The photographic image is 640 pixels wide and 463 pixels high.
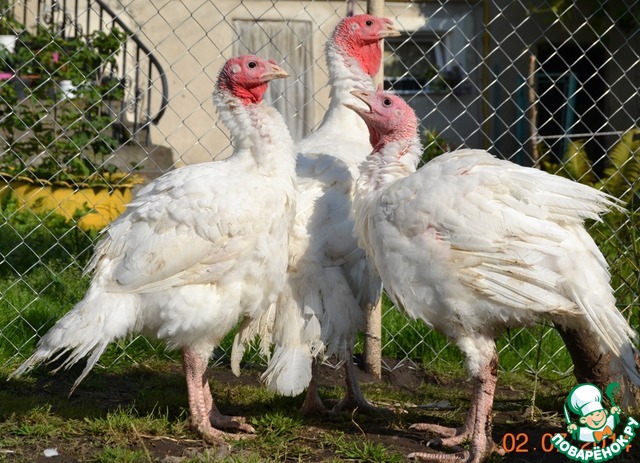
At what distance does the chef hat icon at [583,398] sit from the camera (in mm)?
3922

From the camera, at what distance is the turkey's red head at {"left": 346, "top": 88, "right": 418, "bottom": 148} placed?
4.14m

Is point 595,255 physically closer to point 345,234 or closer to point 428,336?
point 345,234

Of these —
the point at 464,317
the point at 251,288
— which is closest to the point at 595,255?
the point at 464,317

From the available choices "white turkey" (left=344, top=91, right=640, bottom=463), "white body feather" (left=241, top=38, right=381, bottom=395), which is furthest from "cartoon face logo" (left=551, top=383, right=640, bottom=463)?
"white body feather" (left=241, top=38, right=381, bottom=395)

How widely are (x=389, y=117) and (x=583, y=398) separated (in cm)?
162

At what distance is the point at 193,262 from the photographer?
3836 mm

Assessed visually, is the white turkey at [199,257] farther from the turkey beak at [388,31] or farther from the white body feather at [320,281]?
the turkey beak at [388,31]

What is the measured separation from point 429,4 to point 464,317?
9.53 meters

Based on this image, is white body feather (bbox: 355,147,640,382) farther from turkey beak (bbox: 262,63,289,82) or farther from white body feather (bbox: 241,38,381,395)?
turkey beak (bbox: 262,63,289,82)

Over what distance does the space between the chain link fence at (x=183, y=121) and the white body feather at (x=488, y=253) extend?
Answer: 1.13 meters

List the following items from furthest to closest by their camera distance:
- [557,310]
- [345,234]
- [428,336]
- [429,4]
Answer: [429,4], [428,336], [345,234], [557,310]

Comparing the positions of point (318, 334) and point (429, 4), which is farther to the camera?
point (429, 4)

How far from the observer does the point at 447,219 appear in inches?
143

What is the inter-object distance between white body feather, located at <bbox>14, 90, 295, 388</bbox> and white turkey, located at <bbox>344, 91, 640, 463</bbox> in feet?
1.67
